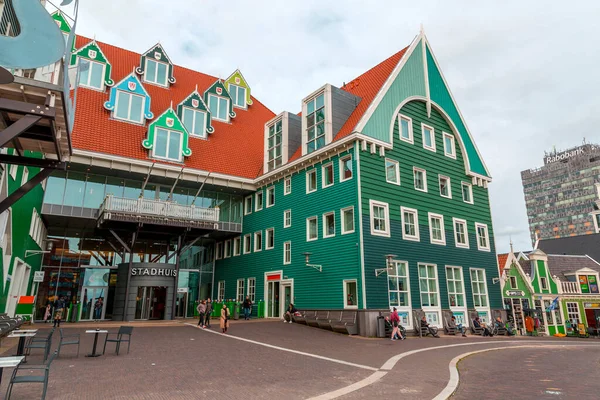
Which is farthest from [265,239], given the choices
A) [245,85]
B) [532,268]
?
[532,268]

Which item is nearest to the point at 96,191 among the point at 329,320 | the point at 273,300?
the point at 273,300

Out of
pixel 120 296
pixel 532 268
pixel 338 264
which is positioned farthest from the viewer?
pixel 532 268

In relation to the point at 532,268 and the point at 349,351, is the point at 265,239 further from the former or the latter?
the point at 532,268

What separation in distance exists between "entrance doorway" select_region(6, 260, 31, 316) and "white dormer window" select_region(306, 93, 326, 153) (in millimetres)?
16951

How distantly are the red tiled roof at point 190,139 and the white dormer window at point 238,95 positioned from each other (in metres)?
0.71

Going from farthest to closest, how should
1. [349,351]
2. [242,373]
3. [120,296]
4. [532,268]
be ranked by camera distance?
[532,268] → [120,296] → [349,351] → [242,373]

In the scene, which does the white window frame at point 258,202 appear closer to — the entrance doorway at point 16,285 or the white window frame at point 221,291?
the white window frame at point 221,291

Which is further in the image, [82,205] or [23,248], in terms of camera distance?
[82,205]

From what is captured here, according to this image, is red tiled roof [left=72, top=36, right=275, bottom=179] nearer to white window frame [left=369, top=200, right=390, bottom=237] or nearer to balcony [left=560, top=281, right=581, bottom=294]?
white window frame [left=369, top=200, right=390, bottom=237]

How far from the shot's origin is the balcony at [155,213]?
23.3 meters

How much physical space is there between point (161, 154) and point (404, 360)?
21475 millimetres

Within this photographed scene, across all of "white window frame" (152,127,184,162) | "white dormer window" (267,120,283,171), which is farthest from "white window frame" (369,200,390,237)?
"white window frame" (152,127,184,162)

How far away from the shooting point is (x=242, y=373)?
9.33 metres

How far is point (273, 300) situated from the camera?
2628 cm
